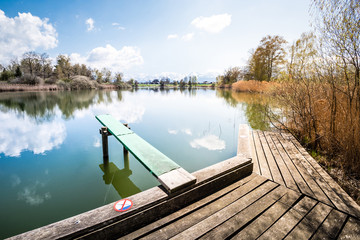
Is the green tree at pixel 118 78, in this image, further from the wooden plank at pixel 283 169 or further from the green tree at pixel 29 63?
the wooden plank at pixel 283 169

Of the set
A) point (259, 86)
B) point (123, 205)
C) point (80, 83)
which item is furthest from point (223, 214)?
point (80, 83)

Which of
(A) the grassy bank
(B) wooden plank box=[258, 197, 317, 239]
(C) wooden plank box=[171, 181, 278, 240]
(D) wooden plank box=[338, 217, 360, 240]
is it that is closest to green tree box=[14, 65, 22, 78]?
(A) the grassy bank

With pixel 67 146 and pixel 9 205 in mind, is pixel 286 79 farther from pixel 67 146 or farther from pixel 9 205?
pixel 67 146

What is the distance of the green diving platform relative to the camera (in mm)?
1799

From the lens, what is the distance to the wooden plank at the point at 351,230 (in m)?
1.48

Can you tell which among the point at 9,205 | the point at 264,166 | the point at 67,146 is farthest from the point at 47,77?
the point at 264,166

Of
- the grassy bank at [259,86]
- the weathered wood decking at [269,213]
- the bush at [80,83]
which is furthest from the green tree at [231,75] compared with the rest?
the weathered wood decking at [269,213]

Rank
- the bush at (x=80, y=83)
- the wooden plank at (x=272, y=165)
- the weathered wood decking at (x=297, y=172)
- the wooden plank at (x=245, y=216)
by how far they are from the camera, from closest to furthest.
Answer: the wooden plank at (x=245, y=216)
the weathered wood decking at (x=297, y=172)
the wooden plank at (x=272, y=165)
the bush at (x=80, y=83)

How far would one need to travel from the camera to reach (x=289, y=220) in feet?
5.41

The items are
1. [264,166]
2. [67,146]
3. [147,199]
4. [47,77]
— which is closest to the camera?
[147,199]

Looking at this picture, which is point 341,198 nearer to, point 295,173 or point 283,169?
point 295,173

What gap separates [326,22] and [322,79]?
1072 millimetres

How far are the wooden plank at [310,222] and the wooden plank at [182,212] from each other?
722 millimetres

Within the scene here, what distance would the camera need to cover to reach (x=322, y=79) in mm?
3455
